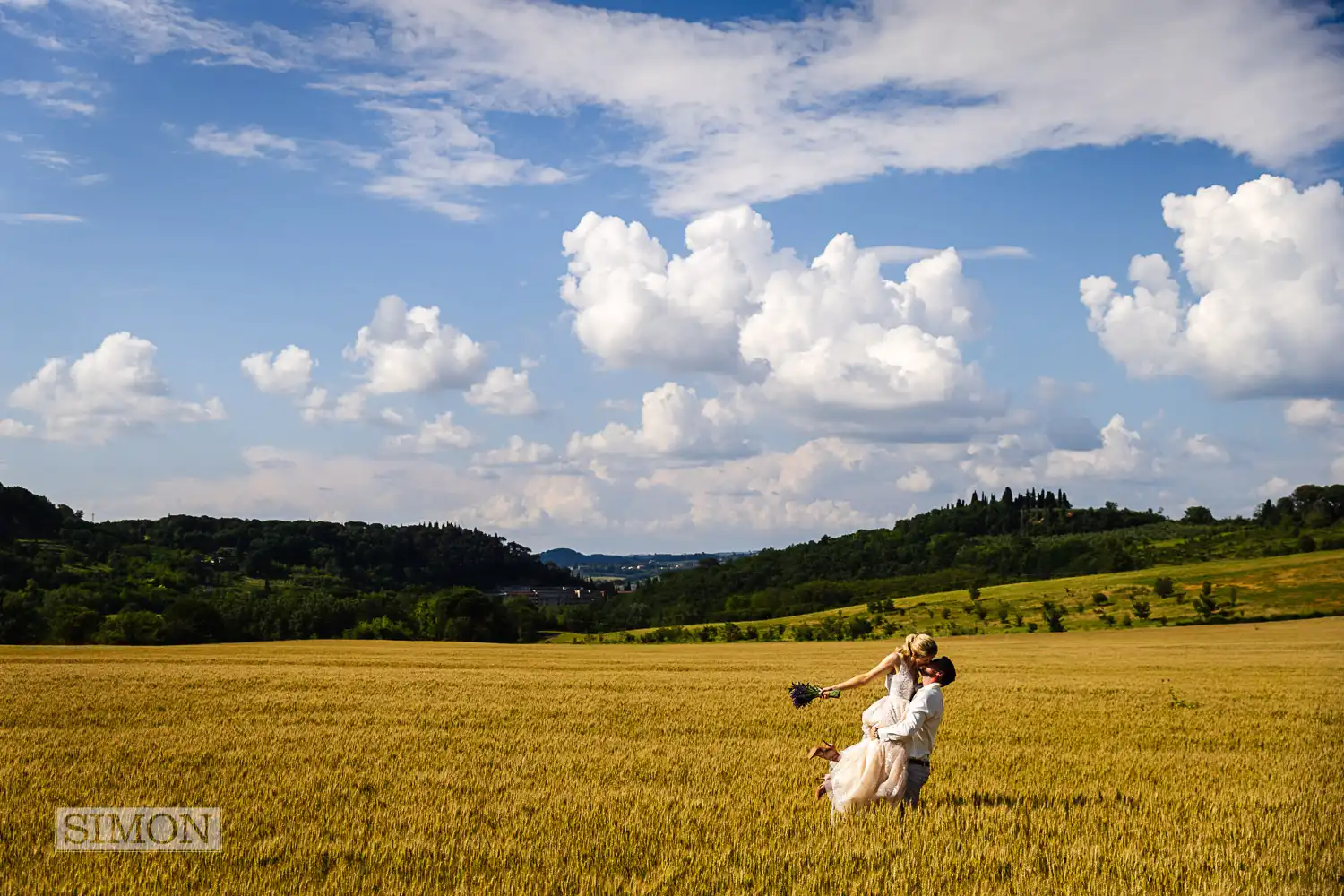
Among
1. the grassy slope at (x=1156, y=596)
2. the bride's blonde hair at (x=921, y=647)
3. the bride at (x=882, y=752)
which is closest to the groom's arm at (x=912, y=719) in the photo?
the bride at (x=882, y=752)

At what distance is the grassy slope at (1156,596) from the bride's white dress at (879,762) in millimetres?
86898

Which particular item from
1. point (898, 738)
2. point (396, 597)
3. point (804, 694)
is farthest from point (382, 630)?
point (898, 738)

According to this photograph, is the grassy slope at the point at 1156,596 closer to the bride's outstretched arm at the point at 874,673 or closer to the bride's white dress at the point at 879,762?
the bride's outstretched arm at the point at 874,673

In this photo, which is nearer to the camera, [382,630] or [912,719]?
[912,719]

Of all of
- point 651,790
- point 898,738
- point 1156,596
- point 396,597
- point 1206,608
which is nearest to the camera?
point 898,738

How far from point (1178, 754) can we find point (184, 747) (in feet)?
51.1

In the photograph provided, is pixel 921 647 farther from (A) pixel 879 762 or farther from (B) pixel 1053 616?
(B) pixel 1053 616

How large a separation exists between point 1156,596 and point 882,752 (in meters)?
102

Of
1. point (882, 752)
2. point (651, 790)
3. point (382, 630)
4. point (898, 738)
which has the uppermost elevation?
point (898, 738)

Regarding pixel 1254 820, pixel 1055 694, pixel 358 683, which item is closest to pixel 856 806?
pixel 1254 820

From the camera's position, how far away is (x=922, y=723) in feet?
35.1

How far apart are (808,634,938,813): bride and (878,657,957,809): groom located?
4.5 inches

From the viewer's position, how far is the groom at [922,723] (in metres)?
10.6

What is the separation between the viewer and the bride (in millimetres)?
10914
